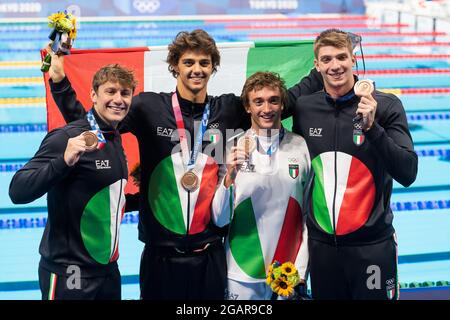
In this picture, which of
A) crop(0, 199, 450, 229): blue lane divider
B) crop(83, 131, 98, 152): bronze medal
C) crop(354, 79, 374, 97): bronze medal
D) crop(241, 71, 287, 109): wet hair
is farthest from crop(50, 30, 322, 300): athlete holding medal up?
crop(0, 199, 450, 229): blue lane divider

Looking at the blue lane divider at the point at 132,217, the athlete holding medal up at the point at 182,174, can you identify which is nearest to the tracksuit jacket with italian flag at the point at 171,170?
the athlete holding medal up at the point at 182,174

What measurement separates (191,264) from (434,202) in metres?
3.45

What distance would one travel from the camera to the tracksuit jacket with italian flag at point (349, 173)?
306cm

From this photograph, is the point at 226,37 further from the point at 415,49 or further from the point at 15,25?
the point at 15,25

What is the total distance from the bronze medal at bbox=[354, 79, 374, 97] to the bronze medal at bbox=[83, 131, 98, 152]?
1.05 metres

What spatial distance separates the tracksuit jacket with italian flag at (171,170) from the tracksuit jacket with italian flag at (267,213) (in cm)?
10

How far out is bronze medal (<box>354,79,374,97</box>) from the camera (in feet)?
9.34

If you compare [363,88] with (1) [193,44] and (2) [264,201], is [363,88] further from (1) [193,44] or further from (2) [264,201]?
(1) [193,44]

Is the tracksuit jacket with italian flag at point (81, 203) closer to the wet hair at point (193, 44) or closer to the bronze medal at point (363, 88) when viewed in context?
the wet hair at point (193, 44)

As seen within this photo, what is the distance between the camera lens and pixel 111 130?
3037 mm

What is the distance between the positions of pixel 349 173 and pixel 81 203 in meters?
→ 1.14

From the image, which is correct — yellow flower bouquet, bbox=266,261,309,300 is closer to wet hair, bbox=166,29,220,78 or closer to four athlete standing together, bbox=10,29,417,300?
four athlete standing together, bbox=10,29,417,300

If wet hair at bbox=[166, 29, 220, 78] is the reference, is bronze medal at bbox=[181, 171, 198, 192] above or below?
below
